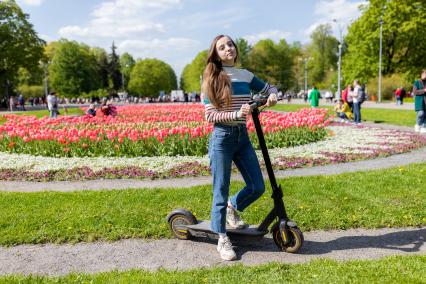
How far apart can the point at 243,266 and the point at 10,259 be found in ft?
7.51

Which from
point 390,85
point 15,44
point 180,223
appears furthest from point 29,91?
point 180,223

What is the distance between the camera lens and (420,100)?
12883 mm

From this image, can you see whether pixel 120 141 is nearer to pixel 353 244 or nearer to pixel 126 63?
pixel 353 244

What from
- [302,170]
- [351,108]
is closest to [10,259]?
[302,170]

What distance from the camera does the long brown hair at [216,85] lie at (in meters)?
3.70

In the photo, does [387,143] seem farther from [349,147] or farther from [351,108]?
[351,108]

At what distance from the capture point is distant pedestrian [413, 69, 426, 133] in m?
12.4

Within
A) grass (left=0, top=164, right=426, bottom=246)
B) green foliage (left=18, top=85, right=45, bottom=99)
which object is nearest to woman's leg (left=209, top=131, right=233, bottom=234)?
grass (left=0, top=164, right=426, bottom=246)

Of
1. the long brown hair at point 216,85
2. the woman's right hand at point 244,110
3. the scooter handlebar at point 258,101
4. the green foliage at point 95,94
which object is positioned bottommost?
the woman's right hand at point 244,110

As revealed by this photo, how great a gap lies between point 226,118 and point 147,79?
299 feet

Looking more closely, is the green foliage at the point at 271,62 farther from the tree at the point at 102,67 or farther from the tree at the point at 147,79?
the tree at the point at 102,67

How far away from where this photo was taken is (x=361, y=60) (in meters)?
46.3

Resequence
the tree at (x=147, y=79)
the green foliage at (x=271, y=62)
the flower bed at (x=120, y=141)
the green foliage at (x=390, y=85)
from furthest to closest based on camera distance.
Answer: the tree at (x=147, y=79) < the green foliage at (x=271, y=62) < the green foliage at (x=390, y=85) < the flower bed at (x=120, y=141)

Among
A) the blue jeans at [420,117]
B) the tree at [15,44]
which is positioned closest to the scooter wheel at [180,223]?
the blue jeans at [420,117]
